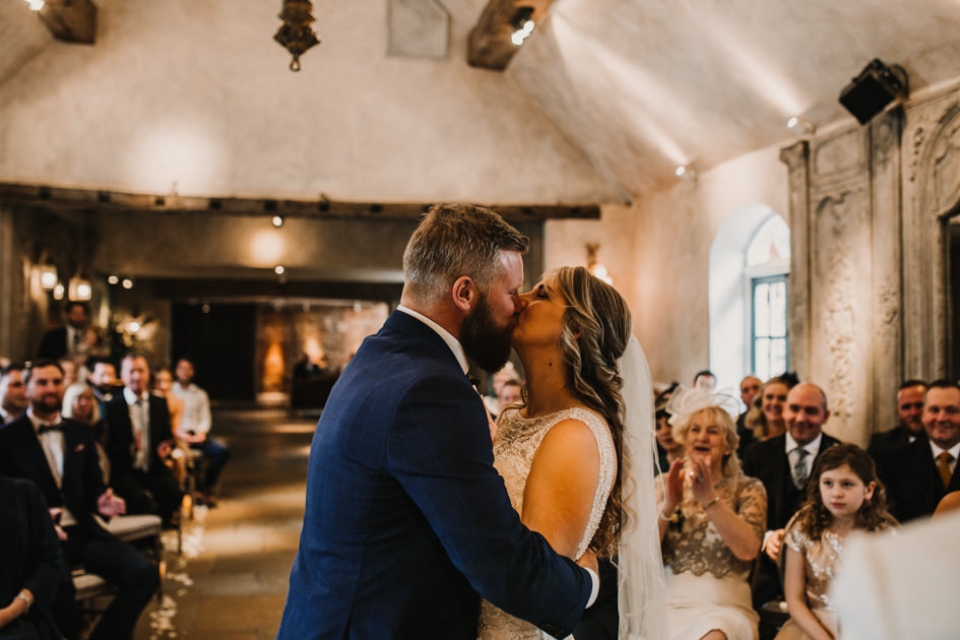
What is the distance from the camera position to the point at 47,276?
34.6ft

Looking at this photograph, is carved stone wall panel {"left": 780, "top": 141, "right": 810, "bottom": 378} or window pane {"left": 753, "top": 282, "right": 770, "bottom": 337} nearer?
carved stone wall panel {"left": 780, "top": 141, "right": 810, "bottom": 378}

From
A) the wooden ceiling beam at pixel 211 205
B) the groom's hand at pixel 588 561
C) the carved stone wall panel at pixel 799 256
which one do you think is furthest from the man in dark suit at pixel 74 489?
the wooden ceiling beam at pixel 211 205

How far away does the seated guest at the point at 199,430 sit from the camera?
8797mm

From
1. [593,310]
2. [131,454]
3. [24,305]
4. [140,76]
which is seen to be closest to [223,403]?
[24,305]

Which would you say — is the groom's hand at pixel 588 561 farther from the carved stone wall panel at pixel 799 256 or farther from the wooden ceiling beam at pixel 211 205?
the wooden ceiling beam at pixel 211 205

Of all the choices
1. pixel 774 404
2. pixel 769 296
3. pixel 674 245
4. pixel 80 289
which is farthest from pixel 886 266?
pixel 80 289

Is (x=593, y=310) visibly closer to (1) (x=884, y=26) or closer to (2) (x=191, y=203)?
(1) (x=884, y=26)

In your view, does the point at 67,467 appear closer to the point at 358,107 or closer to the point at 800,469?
the point at 800,469

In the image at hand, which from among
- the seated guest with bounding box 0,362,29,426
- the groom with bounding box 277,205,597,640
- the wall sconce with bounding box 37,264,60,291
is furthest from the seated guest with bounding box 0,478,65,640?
the wall sconce with bounding box 37,264,60,291

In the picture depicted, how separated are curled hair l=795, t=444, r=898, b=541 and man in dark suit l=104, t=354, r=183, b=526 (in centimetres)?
453

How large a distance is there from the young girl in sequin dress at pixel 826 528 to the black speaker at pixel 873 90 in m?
3.06

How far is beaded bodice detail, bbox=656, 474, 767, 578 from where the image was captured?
3223 mm

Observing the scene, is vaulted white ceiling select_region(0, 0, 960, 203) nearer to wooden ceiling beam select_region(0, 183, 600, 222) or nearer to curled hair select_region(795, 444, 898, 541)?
wooden ceiling beam select_region(0, 183, 600, 222)

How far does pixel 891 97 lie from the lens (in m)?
5.13
